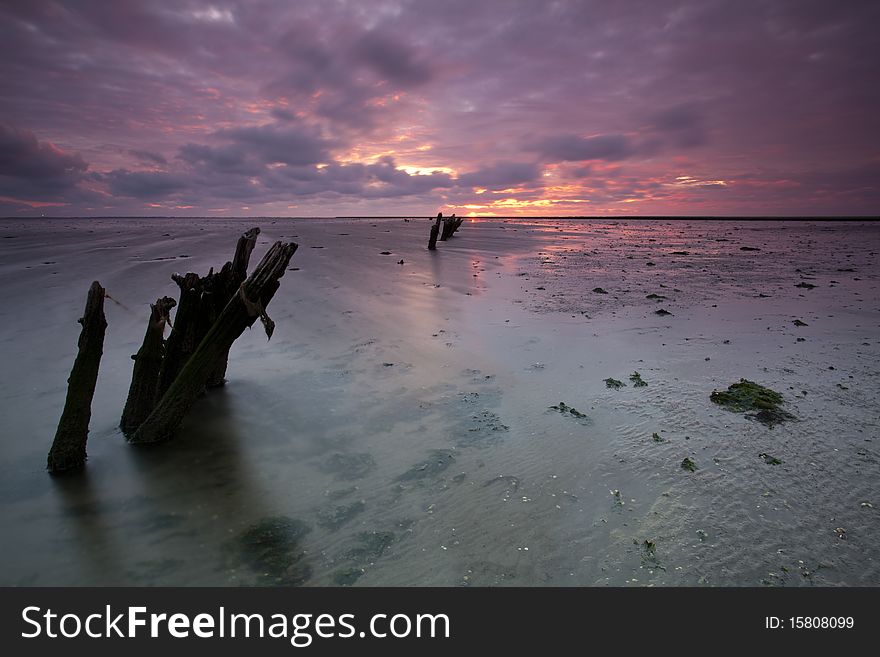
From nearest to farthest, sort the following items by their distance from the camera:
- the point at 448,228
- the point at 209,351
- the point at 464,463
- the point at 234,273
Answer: the point at 464,463
the point at 209,351
the point at 234,273
the point at 448,228

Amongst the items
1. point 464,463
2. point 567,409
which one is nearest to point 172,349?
point 464,463

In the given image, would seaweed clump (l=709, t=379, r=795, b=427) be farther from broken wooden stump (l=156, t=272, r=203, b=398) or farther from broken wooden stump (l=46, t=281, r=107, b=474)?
broken wooden stump (l=46, t=281, r=107, b=474)

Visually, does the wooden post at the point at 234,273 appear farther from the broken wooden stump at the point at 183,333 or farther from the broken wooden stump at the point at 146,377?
the broken wooden stump at the point at 146,377

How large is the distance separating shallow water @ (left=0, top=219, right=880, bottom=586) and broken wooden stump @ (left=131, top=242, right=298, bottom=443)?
0.29 meters

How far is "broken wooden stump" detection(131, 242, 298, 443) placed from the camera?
506cm

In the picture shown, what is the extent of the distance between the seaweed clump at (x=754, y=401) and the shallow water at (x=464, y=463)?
18 cm

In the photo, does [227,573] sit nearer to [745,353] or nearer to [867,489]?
[867,489]

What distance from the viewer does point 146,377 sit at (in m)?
5.40

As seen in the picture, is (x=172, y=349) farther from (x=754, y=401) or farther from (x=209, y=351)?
(x=754, y=401)

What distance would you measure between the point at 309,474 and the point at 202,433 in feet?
5.99

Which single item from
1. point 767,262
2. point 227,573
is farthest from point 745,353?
point 767,262

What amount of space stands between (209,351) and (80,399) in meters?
1.34

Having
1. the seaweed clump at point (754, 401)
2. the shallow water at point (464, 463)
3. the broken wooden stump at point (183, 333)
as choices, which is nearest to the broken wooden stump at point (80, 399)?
the shallow water at point (464, 463)

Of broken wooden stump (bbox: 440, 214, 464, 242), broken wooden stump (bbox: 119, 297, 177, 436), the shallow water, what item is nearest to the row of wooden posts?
broken wooden stump (bbox: 119, 297, 177, 436)
